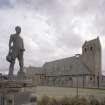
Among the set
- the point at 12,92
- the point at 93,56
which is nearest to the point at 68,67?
the point at 93,56

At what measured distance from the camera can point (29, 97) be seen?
9117 mm

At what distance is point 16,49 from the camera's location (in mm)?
10125

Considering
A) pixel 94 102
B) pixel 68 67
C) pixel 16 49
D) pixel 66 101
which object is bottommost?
pixel 94 102

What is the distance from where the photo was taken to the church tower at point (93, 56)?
195ft

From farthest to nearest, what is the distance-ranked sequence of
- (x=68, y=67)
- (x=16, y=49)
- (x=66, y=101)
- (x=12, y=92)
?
(x=68, y=67), (x=66, y=101), (x=16, y=49), (x=12, y=92)

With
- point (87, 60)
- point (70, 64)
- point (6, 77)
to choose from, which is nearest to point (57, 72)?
point (70, 64)

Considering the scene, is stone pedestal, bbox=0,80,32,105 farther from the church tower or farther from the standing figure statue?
the church tower

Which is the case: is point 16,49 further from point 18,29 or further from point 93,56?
point 93,56

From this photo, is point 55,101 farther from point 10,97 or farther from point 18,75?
point 10,97

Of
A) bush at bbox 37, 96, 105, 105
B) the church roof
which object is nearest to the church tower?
the church roof

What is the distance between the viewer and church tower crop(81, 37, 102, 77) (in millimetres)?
59375

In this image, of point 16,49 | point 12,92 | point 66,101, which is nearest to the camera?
point 12,92

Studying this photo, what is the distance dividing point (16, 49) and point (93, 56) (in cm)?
5107

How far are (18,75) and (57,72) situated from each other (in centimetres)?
5575
